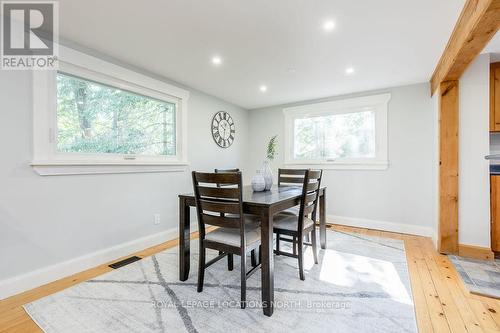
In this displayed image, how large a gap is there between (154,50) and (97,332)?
2.45m

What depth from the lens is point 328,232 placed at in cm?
357

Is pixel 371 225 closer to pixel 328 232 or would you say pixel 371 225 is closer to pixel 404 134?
pixel 328 232

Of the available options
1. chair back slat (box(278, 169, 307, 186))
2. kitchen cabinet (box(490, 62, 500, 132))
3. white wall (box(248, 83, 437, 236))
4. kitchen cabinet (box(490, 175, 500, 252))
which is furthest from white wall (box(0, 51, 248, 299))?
kitchen cabinet (box(490, 62, 500, 132))

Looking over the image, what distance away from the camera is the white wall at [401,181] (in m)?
3.38

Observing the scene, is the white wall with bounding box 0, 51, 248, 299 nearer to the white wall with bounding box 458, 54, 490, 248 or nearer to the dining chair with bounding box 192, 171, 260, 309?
the dining chair with bounding box 192, 171, 260, 309

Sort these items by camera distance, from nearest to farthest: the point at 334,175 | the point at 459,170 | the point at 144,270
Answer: the point at 144,270, the point at 459,170, the point at 334,175

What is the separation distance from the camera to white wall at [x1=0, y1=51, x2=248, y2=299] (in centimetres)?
Result: 188

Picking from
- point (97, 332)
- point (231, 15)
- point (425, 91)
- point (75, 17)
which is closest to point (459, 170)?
point (425, 91)

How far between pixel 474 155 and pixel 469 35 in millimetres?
1478

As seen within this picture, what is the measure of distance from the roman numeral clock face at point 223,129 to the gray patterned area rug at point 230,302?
7.49 feet

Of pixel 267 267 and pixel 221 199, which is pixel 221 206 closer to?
pixel 221 199

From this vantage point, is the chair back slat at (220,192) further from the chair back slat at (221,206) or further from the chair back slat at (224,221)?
the chair back slat at (224,221)

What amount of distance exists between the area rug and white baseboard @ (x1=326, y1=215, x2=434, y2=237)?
0.80 meters

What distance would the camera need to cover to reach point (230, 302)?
178cm
